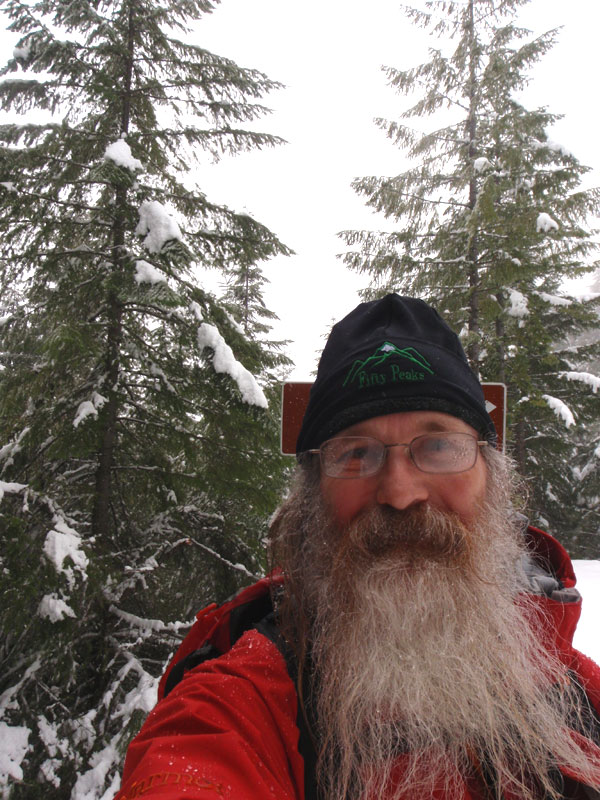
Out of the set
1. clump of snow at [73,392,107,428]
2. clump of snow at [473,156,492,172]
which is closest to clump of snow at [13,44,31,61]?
clump of snow at [73,392,107,428]

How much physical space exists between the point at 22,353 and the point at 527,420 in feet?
41.4

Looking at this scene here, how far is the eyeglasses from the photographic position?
1.66 meters

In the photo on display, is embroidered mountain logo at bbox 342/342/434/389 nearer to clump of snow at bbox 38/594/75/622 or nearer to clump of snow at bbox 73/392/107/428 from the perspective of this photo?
clump of snow at bbox 38/594/75/622

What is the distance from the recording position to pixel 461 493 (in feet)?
5.48

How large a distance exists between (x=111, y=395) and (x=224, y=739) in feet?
14.9

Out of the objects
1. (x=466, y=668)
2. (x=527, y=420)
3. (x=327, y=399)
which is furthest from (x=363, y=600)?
(x=527, y=420)

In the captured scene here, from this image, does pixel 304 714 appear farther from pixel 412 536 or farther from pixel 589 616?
pixel 589 616

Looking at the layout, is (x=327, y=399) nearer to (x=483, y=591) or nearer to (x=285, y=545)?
(x=285, y=545)

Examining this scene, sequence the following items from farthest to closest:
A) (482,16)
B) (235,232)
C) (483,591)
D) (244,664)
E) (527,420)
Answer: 1. (527,420)
2. (482,16)
3. (235,232)
4. (483,591)
5. (244,664)

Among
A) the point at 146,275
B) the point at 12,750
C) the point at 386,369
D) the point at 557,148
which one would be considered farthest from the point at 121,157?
the point at 557,148

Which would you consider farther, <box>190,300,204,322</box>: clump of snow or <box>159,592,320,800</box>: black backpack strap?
<box>190,300,204,322</box>: clump of snow

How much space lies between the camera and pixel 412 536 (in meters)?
1.56

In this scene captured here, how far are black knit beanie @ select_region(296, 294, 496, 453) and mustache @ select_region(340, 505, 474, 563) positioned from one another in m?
0.39

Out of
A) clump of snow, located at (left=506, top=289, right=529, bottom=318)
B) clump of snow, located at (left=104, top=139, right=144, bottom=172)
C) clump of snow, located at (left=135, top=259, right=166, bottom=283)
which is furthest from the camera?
clump of snow, located at (left=506, top=289, right=529, bottom=318)
